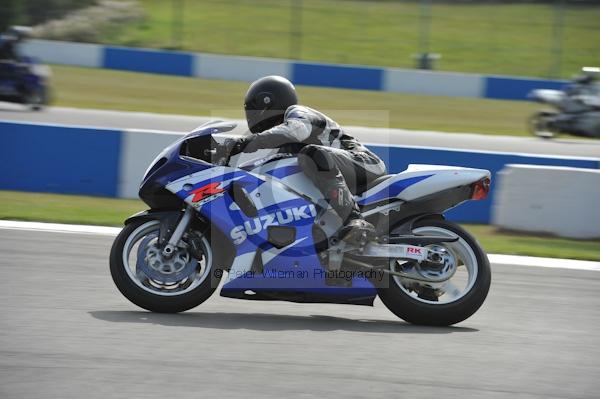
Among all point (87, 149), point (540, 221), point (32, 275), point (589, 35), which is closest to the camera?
point (32, 275)

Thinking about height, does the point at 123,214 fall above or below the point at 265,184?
below

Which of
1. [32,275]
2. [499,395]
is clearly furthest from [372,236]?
[32,275]

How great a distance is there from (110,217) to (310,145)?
463 cm

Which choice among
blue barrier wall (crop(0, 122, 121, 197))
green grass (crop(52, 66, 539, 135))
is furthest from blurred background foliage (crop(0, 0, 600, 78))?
blue barrier wall (crop(0, 122, 121, 197))

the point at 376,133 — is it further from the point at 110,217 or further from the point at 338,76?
the point at 110,217

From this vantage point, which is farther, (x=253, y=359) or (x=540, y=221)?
(x=540, y=221)

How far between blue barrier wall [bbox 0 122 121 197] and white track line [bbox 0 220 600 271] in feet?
5.87

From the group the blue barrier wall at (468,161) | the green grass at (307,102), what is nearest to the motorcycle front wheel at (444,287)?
the blue barrier wall at (468,161)

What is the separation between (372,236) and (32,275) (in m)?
2.61

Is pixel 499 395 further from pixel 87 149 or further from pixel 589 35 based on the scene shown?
pixel 589 35

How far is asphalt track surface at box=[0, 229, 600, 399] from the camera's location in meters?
4.59

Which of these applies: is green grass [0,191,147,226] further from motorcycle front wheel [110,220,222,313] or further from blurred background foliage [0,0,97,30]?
blurred background foliage [0,0,97,30]

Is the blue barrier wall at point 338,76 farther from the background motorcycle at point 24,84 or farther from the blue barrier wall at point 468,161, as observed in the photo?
the blue barrier wall at point 468,161

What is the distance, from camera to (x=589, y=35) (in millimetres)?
26531
